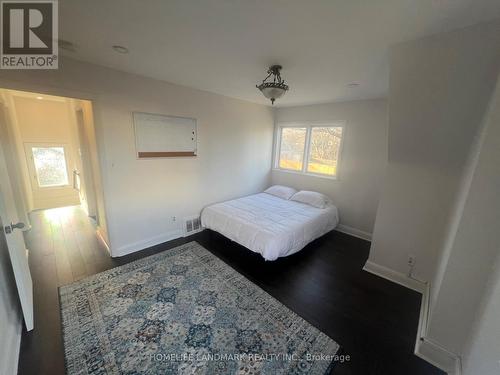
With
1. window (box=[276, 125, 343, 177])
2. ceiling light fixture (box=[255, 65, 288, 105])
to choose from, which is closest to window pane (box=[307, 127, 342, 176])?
window (box=[276, 125, 343, 177])

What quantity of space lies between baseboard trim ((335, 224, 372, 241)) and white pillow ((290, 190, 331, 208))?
0.58 m

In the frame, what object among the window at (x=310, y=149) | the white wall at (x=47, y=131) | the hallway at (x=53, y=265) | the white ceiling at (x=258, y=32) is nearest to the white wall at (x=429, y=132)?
the white ceiling at (x=258, y=32)

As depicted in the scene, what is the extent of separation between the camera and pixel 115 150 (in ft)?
8.32

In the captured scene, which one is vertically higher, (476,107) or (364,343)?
(476,107)

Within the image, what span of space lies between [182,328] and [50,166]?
5.31m

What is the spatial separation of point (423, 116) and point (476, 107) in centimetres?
32

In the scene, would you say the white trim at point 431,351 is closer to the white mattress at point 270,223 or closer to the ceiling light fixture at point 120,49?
the white mattress at point 270,223

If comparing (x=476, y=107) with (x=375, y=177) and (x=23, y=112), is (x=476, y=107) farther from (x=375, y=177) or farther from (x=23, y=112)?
(x=23, y=112)

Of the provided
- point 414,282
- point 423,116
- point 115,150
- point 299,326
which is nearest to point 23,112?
point 115,150

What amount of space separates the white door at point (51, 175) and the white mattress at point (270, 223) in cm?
387

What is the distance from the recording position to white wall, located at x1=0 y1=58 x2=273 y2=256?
223 cm

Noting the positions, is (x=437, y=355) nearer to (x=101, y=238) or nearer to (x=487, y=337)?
(x=487, y=337)

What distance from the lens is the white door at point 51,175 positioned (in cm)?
440

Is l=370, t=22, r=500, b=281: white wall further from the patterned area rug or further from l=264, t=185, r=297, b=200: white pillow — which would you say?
l=264, t=185, r=297, b=200: white pillow
